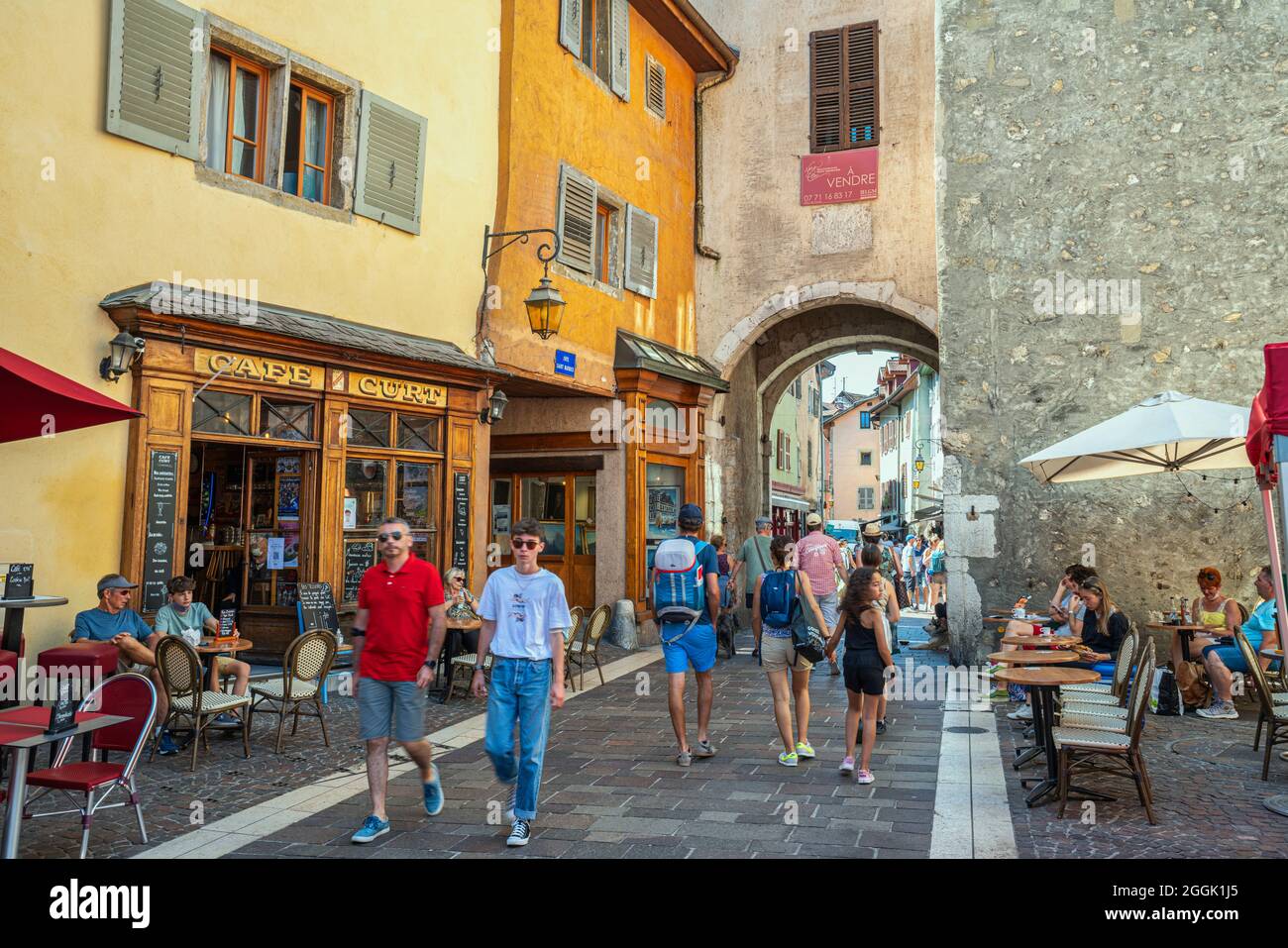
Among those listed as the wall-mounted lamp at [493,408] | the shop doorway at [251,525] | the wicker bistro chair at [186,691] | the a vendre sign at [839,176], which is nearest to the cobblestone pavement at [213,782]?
the wicker bistro chair at [186,691]

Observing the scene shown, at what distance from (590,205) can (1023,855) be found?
34.8ft

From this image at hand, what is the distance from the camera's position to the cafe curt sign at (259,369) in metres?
8.34

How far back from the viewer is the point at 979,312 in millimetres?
11883

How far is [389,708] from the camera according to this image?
17.0 ft

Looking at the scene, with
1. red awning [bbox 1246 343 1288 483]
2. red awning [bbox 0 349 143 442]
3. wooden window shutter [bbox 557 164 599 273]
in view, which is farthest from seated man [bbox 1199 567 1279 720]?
red awning [bbox 0 349 143 442]

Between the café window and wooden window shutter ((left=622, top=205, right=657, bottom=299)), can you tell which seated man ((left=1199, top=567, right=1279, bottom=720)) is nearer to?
the café window

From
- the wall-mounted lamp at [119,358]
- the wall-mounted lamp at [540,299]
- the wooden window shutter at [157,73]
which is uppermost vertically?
Result: the wooden window shutter at [157,73]

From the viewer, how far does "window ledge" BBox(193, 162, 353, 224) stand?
27.8ft

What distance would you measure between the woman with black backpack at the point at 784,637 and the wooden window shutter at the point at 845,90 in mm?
11010

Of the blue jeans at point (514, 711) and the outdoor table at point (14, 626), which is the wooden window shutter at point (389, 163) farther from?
the blue jeans at point (514, 711)

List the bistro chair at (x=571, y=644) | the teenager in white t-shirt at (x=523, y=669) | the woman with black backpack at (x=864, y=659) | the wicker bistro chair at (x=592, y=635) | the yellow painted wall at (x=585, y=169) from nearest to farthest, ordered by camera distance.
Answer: the teenager in white t-shirt at (x=523, y=669), the woman with black backpack at (x=864, y=659), the bistro chair at (x=571, y=644), the wicker bistro chair at (x=592, y=635), the yellow painted wall at (x=585, y=169)

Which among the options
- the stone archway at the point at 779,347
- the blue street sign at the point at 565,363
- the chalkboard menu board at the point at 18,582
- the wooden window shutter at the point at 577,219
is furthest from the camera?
the stone archway at the point at 779,347
